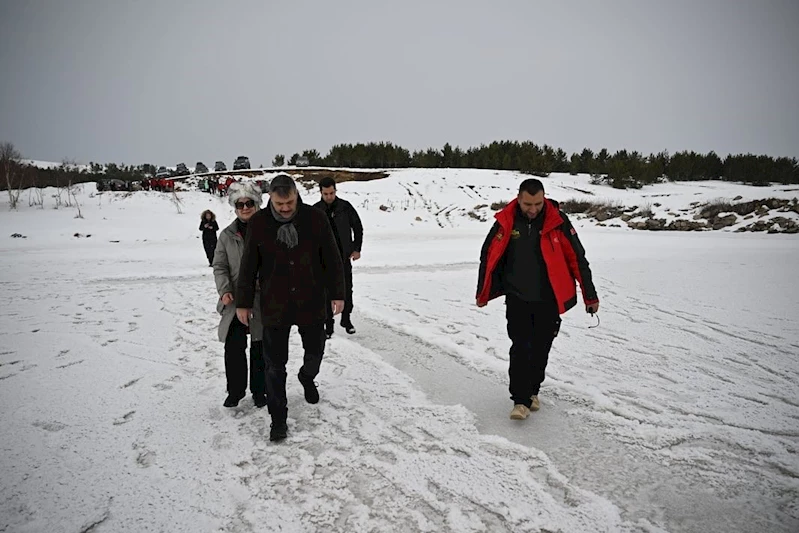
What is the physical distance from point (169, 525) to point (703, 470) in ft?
11.0

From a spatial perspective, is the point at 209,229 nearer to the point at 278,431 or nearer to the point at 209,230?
the point at 209,230

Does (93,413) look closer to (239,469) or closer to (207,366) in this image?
(207,366)

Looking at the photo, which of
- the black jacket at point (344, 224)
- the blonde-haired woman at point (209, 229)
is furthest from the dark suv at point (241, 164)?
the black jacket at point (344, 224)

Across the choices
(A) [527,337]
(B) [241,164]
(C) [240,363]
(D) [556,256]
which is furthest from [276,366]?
(B) [241,164]

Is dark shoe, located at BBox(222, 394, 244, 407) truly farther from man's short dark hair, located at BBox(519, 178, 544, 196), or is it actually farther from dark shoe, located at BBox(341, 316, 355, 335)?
man's short dark hair, located at BBox(519, 178, 544, 196)

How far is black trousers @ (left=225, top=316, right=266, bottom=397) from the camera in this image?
3.57m

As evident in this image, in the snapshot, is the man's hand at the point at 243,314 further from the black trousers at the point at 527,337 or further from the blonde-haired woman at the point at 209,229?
the blonde-haired woman at the point at 209,229

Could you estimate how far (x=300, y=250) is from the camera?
3.05m

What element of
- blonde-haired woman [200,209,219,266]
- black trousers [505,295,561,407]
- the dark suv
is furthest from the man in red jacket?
the dark suv

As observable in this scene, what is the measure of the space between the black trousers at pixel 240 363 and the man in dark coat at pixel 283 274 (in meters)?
0.48

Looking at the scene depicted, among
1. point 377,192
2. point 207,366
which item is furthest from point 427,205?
point 207,366

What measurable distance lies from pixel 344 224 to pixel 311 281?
2488 millimetres

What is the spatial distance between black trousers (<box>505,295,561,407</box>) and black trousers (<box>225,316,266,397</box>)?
215 cm

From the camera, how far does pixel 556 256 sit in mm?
3326
